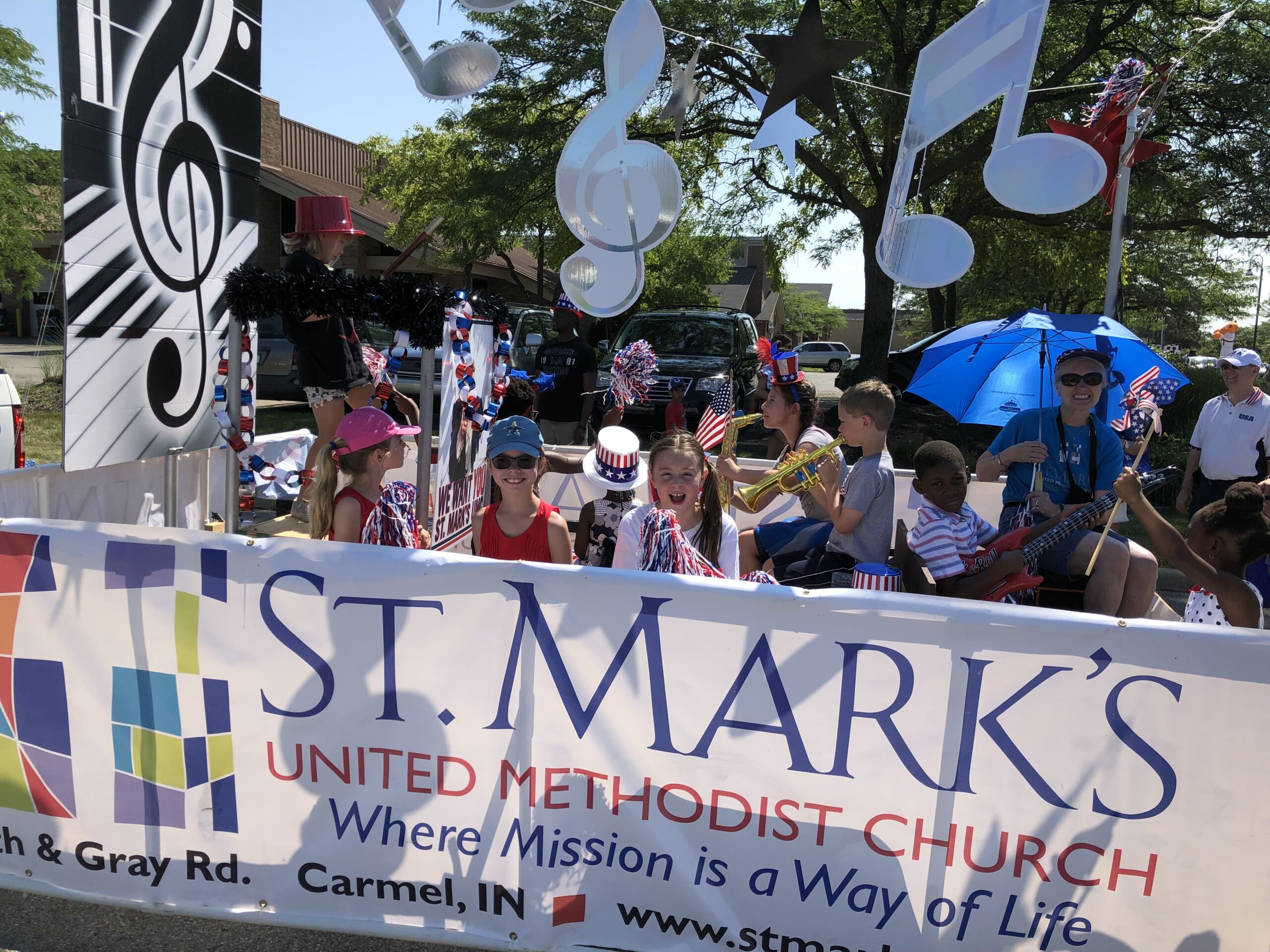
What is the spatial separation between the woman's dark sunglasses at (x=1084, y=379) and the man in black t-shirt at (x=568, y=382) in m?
4.78

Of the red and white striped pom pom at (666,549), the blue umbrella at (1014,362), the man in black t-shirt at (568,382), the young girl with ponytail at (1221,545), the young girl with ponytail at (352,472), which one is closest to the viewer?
the red and white striped pom pom at (666,549)

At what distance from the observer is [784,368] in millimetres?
4719

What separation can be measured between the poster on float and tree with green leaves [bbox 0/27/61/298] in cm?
1343

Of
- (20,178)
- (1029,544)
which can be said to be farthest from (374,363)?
(20,178)

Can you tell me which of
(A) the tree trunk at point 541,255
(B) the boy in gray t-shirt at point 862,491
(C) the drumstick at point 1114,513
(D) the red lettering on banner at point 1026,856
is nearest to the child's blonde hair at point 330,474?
(B) the boy in gray t-shirt at point 862,491

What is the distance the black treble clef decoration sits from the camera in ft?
15.4

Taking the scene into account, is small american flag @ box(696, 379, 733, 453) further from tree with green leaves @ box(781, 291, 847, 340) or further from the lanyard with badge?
tree with green leaves @ box(781, 291, 847, 340)

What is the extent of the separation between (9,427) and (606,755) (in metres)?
4.89

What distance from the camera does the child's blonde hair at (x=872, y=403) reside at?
13.4 ft

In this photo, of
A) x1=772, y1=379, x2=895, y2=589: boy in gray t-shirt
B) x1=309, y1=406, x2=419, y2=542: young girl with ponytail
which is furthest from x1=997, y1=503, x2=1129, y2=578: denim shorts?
x1=309, y1=406, x2=419, y2=542: young girl with ponytail

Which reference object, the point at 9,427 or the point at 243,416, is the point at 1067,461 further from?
the point at 9,427

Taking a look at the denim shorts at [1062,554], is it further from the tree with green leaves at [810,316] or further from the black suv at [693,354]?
the tree with green leaves at [810,316]

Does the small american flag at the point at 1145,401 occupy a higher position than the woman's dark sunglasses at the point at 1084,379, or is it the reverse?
the woman's dark sunglasses at the point at 1084,379

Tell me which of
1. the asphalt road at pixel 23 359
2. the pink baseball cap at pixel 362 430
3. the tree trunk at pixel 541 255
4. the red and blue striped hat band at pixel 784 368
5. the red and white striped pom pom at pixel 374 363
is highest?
the tree trunk at pixel 541 255
